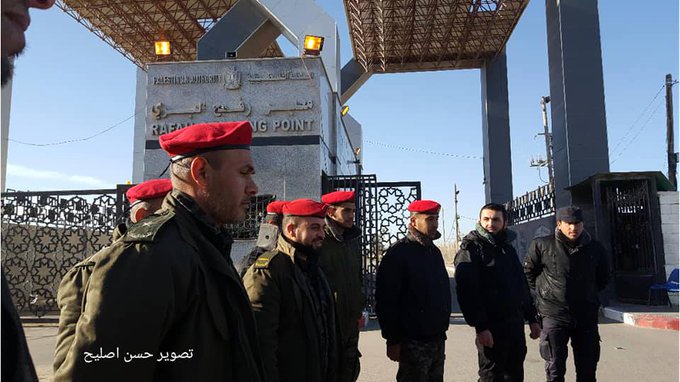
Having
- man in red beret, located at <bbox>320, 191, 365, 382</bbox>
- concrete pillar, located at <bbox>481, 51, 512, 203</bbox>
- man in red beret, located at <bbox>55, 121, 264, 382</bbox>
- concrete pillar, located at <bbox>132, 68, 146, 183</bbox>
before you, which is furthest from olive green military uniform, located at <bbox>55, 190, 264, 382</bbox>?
concrete pillar, located at <bbox>481, 51, 512, 203</bbox>

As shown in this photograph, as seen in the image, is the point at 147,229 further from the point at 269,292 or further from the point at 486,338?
the point at 486,338

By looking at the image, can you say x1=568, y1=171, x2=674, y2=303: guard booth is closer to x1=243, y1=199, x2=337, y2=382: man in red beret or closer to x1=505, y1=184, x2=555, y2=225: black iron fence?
x1=505, y1=184, x2=555, y2=225: black iron fence

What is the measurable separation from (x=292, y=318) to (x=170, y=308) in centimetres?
126

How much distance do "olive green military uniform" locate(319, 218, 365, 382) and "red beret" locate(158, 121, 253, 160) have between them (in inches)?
72.0

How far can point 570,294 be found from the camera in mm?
3900

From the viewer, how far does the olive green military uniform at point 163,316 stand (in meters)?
1.08

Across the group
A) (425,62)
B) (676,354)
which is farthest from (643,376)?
(425,62)

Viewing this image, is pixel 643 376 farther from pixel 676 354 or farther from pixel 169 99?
pixel 169 99

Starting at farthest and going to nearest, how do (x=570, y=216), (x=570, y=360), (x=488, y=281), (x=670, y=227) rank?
(x=670, y=227) → (x=570, y=360) → (x=570, y=216) → (x=488, y=281)

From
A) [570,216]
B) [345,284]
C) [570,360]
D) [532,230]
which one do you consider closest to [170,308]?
[345,284]

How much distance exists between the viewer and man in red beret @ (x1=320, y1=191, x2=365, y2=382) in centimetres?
319

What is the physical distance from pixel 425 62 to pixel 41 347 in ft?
59.7

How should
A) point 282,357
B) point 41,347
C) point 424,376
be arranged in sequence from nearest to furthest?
point 282,357 → point 424,376 → point 41,347

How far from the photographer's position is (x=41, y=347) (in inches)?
247
